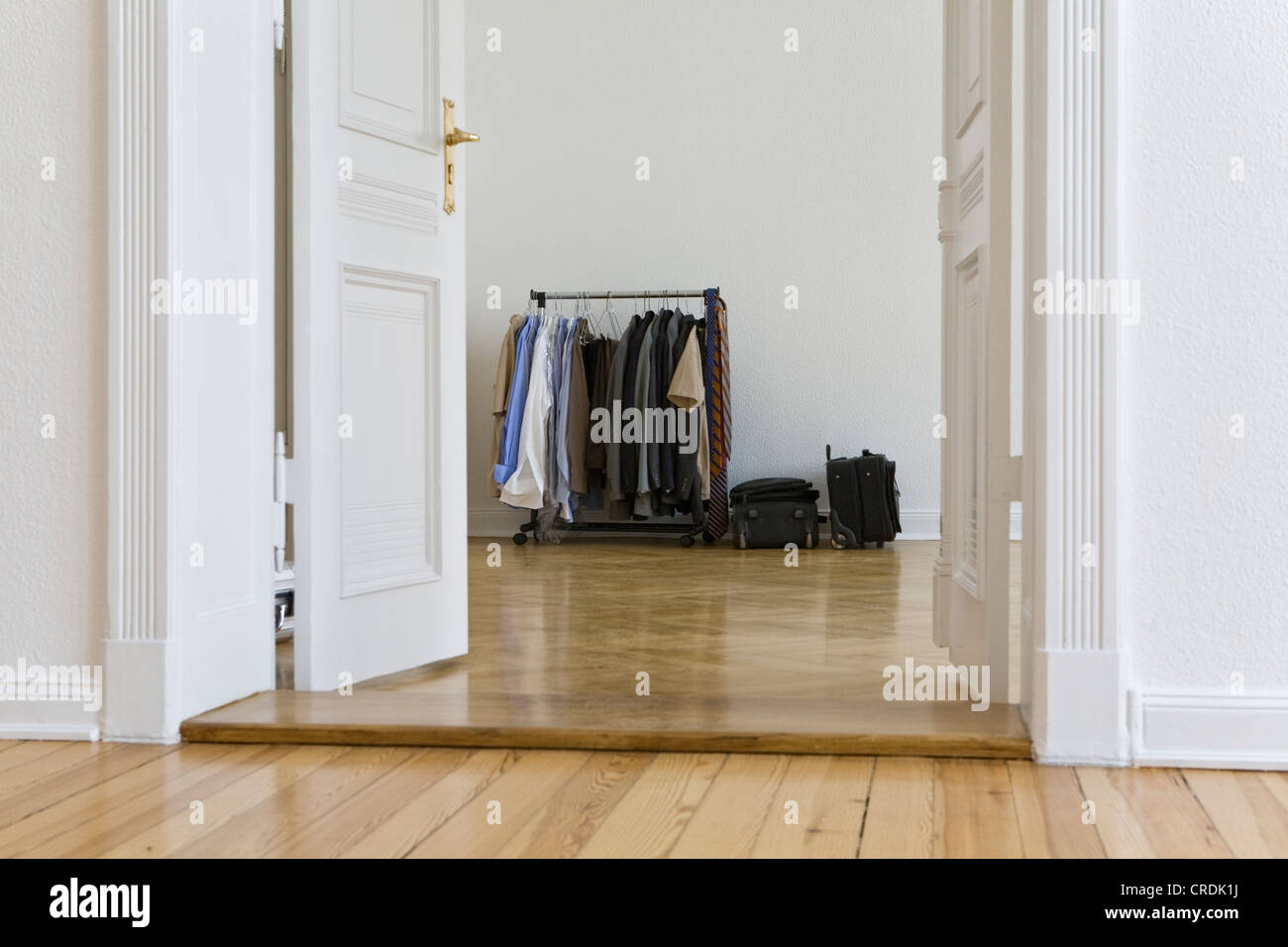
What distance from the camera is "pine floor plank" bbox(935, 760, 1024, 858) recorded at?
162 centimetres

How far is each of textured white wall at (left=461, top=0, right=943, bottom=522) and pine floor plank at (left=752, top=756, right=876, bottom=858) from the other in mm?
4585

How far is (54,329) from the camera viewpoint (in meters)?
2.28

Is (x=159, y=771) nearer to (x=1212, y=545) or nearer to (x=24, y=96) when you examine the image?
(x=24, y=96)

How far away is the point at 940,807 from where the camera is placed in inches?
71.3

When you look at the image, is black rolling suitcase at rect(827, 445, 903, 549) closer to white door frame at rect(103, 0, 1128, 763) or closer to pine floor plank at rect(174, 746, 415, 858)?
white door frame at rect(103, 0, 1128, 763)

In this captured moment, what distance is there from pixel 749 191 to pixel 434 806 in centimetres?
532

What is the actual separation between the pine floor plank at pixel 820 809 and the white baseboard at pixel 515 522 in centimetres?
444

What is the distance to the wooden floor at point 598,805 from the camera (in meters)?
1.63

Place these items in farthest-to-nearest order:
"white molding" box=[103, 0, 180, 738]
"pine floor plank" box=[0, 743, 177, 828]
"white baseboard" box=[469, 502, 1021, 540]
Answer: "white baseboard" box=[469, 502, 1021, 540]
"white molding" box=[103, 0, 180, 738]
"pine floor plank" box=[0, 743, 177, 828]

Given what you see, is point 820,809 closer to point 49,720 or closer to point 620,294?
point 49,720

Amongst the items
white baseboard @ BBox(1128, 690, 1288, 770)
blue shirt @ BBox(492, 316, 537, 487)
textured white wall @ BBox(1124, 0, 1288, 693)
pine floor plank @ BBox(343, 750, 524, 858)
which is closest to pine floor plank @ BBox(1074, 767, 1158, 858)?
white baseboard @ BBox(1128, 690, 1288, 770)

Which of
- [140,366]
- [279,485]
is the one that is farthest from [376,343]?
[140,366]

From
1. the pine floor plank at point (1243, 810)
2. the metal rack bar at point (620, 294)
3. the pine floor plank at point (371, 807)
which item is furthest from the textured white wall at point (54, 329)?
the metal rack bar at point (620, 294)
